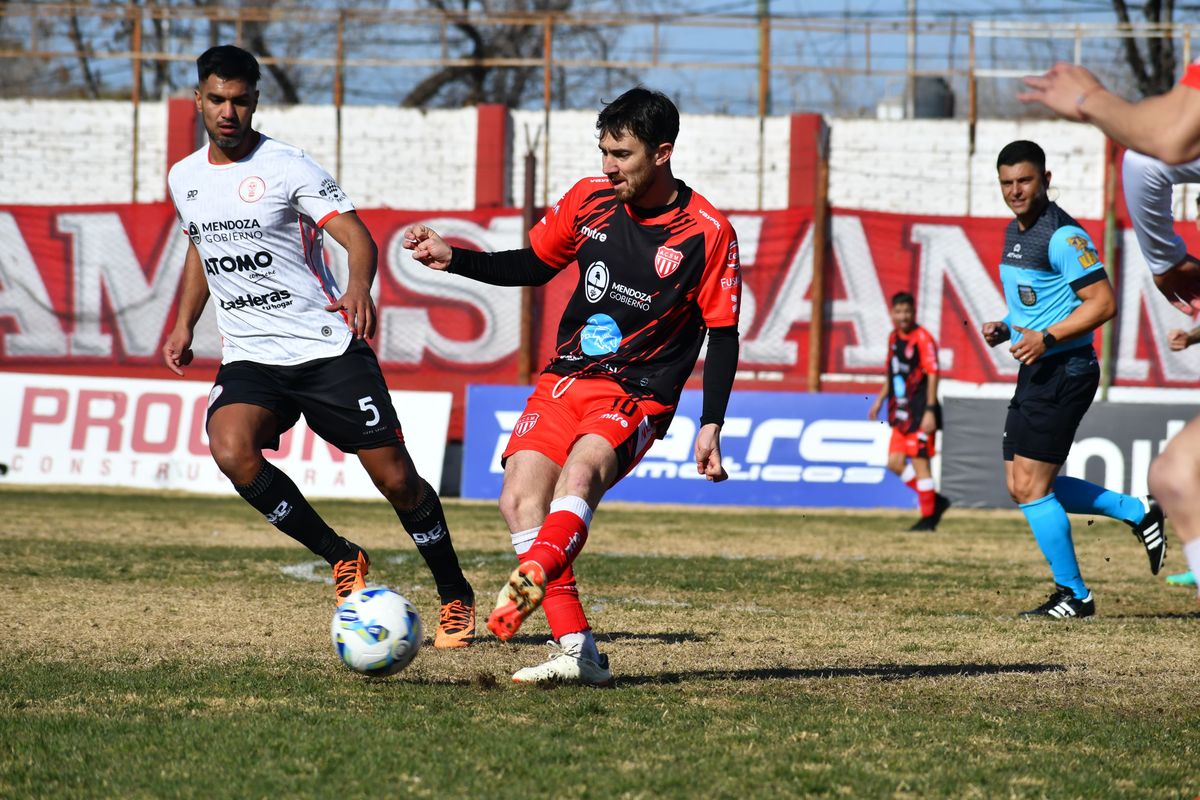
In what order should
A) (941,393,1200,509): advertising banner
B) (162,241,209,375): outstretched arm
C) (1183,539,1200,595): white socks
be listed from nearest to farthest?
1. (1183,539,1200,595): white socks
2. (162,241,209,375): outstretched arm
3. (941,393,1200,509): advertising banner

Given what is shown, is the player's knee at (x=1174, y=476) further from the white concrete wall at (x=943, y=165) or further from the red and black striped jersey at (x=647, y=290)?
the white concrete wall at (x=943, y=165)

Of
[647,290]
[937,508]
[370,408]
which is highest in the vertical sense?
[647,290]

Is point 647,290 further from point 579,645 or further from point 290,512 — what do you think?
point 290,512

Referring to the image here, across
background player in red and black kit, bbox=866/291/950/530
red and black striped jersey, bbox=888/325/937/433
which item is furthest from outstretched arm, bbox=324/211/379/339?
red and black striped jersey, bbox=888/325/937/433

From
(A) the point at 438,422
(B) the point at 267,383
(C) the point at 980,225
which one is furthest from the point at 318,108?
(B) the point at 267,383

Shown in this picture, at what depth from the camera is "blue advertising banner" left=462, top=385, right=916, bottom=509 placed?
17656 mm

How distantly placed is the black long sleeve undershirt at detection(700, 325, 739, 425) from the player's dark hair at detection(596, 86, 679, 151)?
76 centimetres

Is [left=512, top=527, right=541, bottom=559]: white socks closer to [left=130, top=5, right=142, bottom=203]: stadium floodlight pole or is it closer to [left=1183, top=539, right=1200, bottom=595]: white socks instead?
[left=1183, top=539, right=1200, bottom=595]: white socks

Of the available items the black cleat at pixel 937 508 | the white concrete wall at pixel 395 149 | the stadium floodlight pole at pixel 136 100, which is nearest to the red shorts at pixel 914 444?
the black cleat at pixel 937 508

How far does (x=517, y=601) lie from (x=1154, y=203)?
244cm

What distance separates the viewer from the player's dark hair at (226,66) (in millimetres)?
6223

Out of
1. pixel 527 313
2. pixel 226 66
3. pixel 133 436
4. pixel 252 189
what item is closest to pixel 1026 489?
pixel 252 189

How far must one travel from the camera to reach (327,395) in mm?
6375

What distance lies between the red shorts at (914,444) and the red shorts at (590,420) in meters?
9.63
